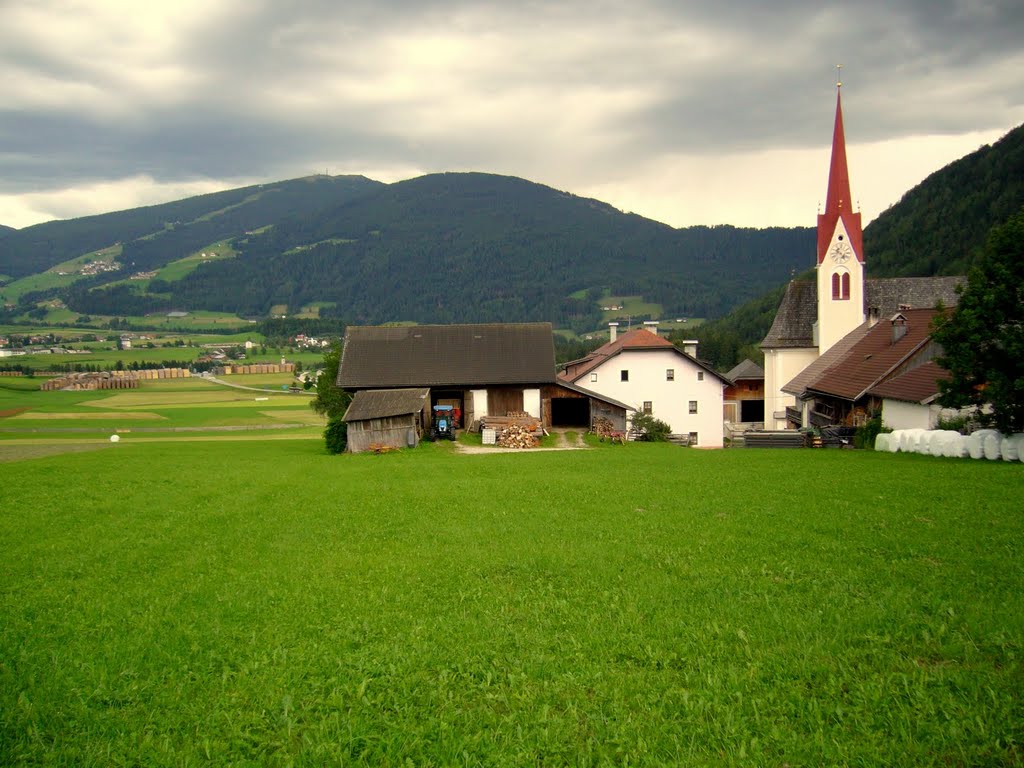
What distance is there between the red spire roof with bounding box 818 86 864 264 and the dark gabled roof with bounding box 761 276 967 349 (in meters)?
A: 3.60

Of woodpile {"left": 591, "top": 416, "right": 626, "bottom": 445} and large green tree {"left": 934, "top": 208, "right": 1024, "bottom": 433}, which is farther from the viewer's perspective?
woodpile {"left": 591, "top": 416, "right": 626, "bottom": 445}

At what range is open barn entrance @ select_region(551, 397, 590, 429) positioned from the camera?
47.3 meters

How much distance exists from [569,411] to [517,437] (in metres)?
10.3

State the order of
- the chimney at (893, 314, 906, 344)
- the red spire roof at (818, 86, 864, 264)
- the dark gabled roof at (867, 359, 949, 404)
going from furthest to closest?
the red spire roof at (818, 86, 864, 264) → the chimney at (893, 314, 906, 344) → the dark gabled roof at (867, 359, 949, 404)

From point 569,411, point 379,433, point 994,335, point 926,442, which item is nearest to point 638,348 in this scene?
point 569,411

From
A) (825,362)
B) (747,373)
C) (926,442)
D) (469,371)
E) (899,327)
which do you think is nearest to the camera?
(926,442)

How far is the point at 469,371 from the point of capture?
4306 cm

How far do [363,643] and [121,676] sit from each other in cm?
256

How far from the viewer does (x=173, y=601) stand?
10.3 meters

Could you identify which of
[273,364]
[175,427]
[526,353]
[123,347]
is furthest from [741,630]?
[123,347]

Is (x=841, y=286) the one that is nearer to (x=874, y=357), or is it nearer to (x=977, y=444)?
(x=874, y=357)

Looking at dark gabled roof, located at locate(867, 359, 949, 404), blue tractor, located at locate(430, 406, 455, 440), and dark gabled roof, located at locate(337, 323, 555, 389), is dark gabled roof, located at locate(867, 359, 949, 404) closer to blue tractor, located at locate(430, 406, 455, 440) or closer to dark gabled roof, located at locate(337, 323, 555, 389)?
dark gabled roof, located at locate(337, 323, 555, 389)

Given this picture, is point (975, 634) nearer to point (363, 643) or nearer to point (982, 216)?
point (363, 643)

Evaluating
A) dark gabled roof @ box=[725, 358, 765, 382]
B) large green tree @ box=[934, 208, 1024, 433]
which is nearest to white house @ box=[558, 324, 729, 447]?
dark gabled roof @ box=[725, 358, 765, 382]
